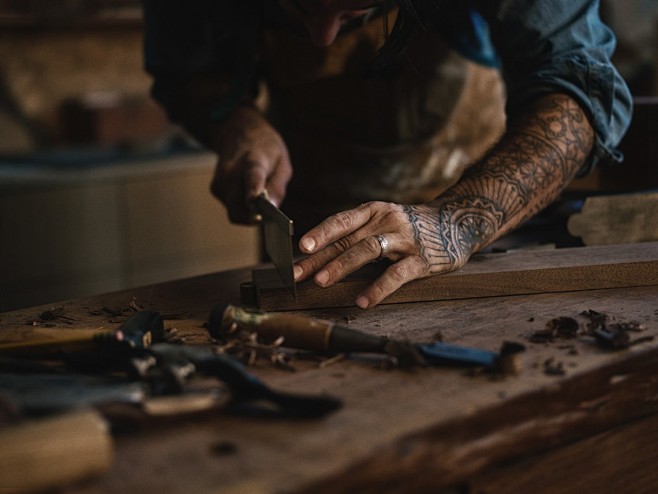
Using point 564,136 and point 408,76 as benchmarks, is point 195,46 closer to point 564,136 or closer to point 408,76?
point 408,76

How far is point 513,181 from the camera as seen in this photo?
5.02ft

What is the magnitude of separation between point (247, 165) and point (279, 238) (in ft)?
1.53

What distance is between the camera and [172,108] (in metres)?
2.13

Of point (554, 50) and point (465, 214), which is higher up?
point (554, 50)

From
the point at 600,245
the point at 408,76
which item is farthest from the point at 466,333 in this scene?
the point at 408,76

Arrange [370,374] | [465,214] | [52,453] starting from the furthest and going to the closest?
[465,214], [370,374], [52,453]

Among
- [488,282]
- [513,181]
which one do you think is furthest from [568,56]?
[488,282]

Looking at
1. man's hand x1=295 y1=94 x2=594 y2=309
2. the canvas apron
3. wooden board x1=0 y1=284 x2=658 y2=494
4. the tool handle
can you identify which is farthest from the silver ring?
the canvas apron

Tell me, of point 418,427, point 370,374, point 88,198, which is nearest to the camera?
point 418,427

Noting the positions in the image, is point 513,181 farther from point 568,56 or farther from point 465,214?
point 568,56

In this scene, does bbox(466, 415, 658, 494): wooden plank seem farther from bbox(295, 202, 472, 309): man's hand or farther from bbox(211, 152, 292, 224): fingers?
bbox(211, 152, 292, 224): fingers

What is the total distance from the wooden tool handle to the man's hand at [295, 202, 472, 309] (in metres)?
0.59

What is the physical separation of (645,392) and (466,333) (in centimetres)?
24

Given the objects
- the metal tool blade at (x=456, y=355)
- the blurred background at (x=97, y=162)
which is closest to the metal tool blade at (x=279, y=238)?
the metal tool blade at (x=456, y=355)
